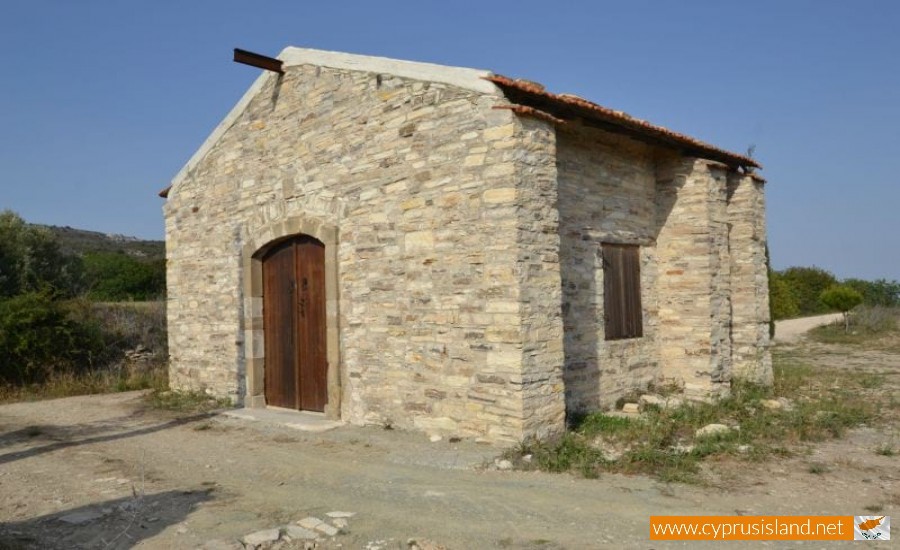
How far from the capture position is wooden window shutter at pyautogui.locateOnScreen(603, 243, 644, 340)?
24.8 ft

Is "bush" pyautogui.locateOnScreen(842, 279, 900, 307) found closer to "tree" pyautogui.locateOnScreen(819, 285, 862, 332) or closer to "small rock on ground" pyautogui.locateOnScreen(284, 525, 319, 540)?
"tree" pyautogui.locateOnScreen(819, 285, 862, 332)

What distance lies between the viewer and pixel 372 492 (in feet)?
15.6

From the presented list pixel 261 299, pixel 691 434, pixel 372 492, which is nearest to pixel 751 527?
pixel 691 434

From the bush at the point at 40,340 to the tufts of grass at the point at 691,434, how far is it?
1046cm

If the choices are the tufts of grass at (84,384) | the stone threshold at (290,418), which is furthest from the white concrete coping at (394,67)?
the tufts of grass at (84,384)

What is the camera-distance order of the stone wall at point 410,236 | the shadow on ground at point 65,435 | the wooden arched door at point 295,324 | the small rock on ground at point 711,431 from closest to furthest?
1. the stone wall at point 410,236
2. the small rock on ground at point 711,431
3. the shadow on ground at point 65,435
4. the wooden arched door at point 295,324

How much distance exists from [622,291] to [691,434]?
2148 mm

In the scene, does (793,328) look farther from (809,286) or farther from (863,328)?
(809,286)

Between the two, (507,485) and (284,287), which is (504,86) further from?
(284,287)

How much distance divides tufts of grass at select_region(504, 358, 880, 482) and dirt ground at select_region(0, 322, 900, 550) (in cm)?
22

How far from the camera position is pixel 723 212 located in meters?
8.38

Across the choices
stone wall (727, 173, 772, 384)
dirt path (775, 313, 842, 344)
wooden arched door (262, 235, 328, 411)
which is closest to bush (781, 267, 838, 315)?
dirt path (775, 313, 842, 344)

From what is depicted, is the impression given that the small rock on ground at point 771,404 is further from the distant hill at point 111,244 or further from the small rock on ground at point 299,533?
the distant hill at point 111,244

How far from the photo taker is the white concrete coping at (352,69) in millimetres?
6172
